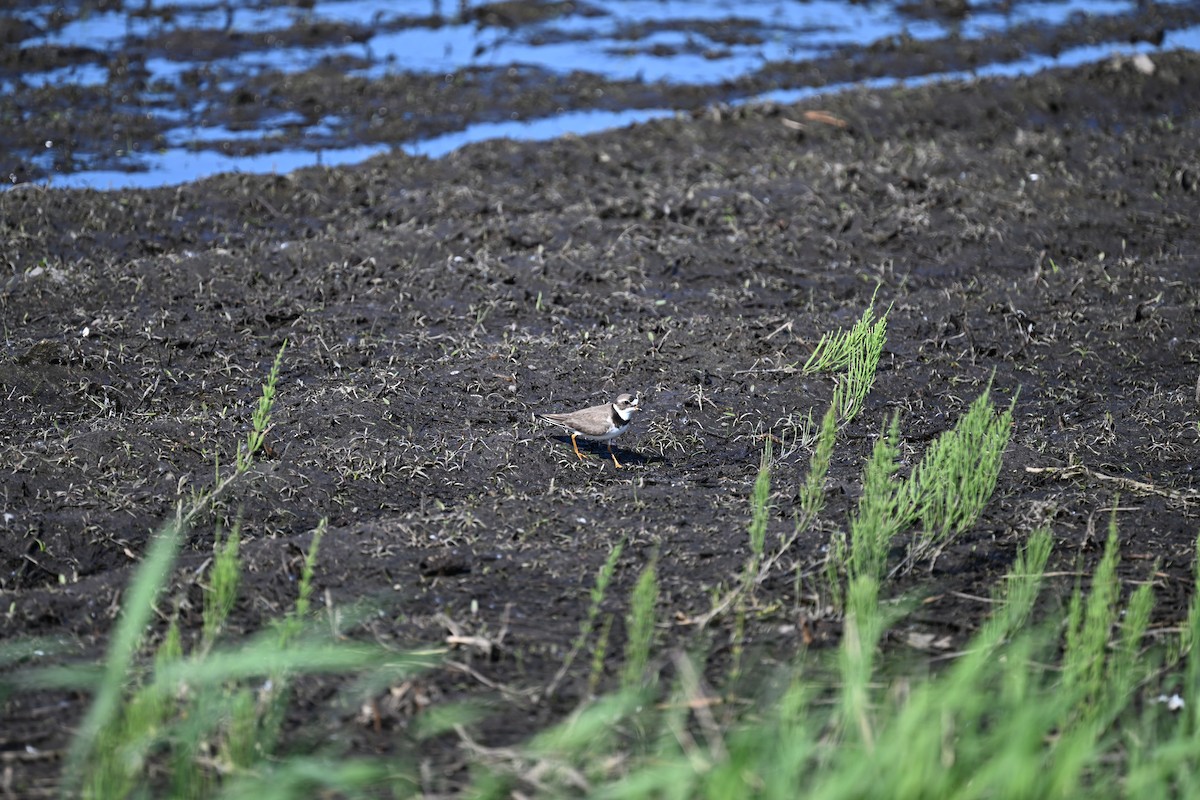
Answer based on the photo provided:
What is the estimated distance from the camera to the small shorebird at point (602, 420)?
5203mm

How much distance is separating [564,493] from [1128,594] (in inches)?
84.4

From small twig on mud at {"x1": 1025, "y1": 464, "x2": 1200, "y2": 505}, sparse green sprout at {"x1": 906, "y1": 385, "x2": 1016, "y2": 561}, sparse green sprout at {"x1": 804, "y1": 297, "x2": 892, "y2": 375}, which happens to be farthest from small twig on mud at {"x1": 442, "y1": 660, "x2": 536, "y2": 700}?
small twig on mud at {"x1": 1025, "y1": 464, "x2": 1200, "y2": 505}

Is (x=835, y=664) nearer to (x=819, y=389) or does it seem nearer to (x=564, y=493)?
(x=564, y=493)

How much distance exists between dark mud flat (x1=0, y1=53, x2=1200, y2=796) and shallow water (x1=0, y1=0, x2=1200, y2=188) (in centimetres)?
146

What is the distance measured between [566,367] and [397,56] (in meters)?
8.01

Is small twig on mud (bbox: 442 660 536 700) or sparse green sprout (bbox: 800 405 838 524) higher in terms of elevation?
sparse green sprout (bbox: 800 405 838 524)

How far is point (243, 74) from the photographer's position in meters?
12.3

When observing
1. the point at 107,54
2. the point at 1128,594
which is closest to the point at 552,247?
the point at 1128,594

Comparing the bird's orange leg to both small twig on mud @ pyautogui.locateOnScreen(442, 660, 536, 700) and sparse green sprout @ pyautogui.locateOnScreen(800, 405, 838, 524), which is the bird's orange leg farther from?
small twig on mud @ pyautogui.locateOnScreen(442, 660, 536, 700)

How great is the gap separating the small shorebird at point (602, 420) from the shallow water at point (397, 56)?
5.37 meters

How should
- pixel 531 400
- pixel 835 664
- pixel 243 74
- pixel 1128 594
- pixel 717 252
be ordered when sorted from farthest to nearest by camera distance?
pixel 243 74 < pixel 717 252 < pixel 531 400 < pixel 1128 594 < pixel 835 664

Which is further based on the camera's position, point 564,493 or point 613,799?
point 564,493

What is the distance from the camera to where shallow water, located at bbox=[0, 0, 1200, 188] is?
10445 mm

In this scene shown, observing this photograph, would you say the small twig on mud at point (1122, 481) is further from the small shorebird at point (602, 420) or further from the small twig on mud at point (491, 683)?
the small twig on mud at point (491, 683)
